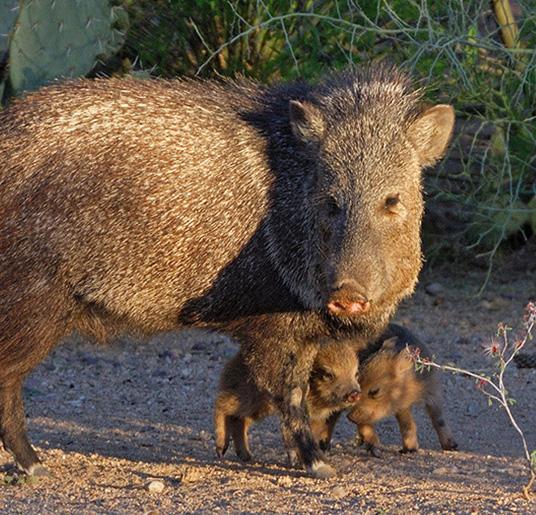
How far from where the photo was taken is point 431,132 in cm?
510

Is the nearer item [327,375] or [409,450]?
[327,375]

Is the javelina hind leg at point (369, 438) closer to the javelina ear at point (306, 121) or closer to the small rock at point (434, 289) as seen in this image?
the javelina ear at point (306, 121)

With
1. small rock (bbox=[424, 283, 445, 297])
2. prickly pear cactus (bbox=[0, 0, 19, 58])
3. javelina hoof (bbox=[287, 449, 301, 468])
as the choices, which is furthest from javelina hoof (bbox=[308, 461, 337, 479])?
small rock (bbox=[424, 283, 445, 297])

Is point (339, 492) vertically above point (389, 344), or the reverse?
point (339, 492)

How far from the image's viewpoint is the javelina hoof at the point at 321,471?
16.7 feet

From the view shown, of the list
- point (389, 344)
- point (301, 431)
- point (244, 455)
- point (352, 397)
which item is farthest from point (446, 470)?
point (244, 455)

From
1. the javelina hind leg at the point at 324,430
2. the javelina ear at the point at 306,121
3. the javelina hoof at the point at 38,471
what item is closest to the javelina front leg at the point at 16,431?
the javelina hoof at the point at 38,471

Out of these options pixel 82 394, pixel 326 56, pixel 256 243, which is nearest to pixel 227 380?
pixel 256 243

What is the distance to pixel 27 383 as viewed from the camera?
7066 mm

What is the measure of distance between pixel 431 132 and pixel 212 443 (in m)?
1.88

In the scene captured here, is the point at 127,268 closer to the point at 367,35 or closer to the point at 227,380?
the point at 227,380

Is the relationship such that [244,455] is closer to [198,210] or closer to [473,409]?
[198,210]

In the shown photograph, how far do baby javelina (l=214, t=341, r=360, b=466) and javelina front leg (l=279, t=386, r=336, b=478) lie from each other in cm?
17

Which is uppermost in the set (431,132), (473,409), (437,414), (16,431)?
(431,132)
